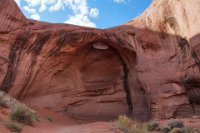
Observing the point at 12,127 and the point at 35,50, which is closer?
the point at 12,127

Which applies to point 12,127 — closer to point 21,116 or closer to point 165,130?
point 21,116

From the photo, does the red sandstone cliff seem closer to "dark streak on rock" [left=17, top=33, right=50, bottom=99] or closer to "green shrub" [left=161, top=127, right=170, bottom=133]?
"dark streak on rock" [left=17, top=33, right=50, bottom=99]

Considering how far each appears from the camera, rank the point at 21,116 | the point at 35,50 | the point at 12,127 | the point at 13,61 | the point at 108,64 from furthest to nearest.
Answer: the point at 108,64 → the point at 35,50 → the point at 13,61 → the point at 21,116 → the point at 12,127

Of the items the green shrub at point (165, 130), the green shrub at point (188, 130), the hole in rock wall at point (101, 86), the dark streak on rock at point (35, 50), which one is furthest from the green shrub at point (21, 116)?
the hole in rock wall at point (101, 86)

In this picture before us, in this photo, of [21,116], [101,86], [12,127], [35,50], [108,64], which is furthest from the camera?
[108,64]

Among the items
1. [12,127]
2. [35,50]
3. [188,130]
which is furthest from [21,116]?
[35,50]

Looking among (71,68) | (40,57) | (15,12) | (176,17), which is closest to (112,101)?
(71,68)

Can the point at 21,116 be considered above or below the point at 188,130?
above

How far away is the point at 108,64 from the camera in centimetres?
1967

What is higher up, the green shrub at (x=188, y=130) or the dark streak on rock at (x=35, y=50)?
the dark streak on rock at (x=35, y=50)

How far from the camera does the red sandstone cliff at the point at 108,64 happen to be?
16.5 m

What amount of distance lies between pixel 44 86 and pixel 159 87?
711 centimetres

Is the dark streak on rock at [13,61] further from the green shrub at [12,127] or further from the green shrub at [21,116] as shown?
the green shrub at [12,127]

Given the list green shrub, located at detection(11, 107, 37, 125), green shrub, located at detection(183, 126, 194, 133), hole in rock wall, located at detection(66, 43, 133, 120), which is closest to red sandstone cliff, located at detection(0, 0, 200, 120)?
hole in rock wall, located at detection(66, 43, 133, 120)
